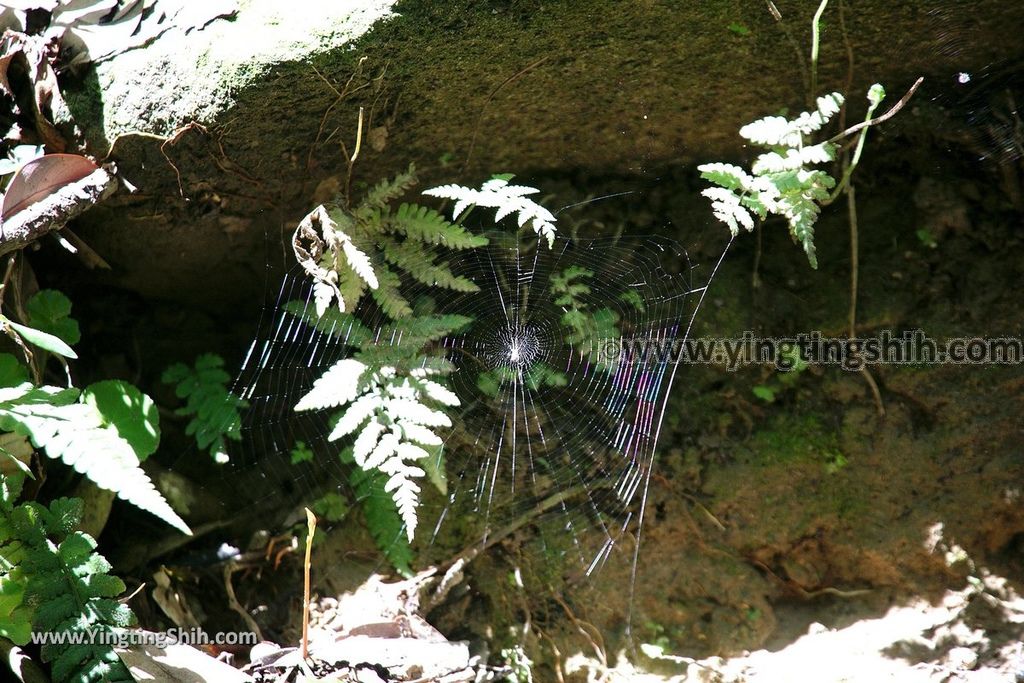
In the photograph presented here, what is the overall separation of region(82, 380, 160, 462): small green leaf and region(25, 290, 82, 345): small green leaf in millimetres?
182

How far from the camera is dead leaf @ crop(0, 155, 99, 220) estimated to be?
6.73 ft

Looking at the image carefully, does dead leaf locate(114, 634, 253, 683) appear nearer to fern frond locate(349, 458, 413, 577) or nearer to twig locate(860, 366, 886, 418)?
fern frond locate(349, 458, 413, 577)

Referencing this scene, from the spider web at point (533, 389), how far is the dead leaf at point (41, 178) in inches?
26.6

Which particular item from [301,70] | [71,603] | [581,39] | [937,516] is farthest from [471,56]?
[937,516]

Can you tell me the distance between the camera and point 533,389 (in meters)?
2.63

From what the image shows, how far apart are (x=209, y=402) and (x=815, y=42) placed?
2091 mm

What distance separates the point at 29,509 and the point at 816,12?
7.93ft

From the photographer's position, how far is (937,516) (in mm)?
2242

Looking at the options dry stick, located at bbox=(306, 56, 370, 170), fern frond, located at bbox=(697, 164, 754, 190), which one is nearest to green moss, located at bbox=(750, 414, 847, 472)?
fern frond, located at bbox=(697, 164, 754, 190)

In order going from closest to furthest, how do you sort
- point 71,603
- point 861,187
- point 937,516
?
point 71,603 < point 937,516 < point 861,187

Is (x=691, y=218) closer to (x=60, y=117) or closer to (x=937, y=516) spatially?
(x=937, y=516)

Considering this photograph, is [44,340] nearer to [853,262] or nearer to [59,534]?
[59,534]

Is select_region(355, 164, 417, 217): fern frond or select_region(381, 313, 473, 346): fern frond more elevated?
select_region(355, 164, 417, 217): fern frond

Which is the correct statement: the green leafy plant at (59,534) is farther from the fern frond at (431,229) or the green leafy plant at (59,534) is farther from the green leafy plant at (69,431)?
the fern frond at (431,229)
